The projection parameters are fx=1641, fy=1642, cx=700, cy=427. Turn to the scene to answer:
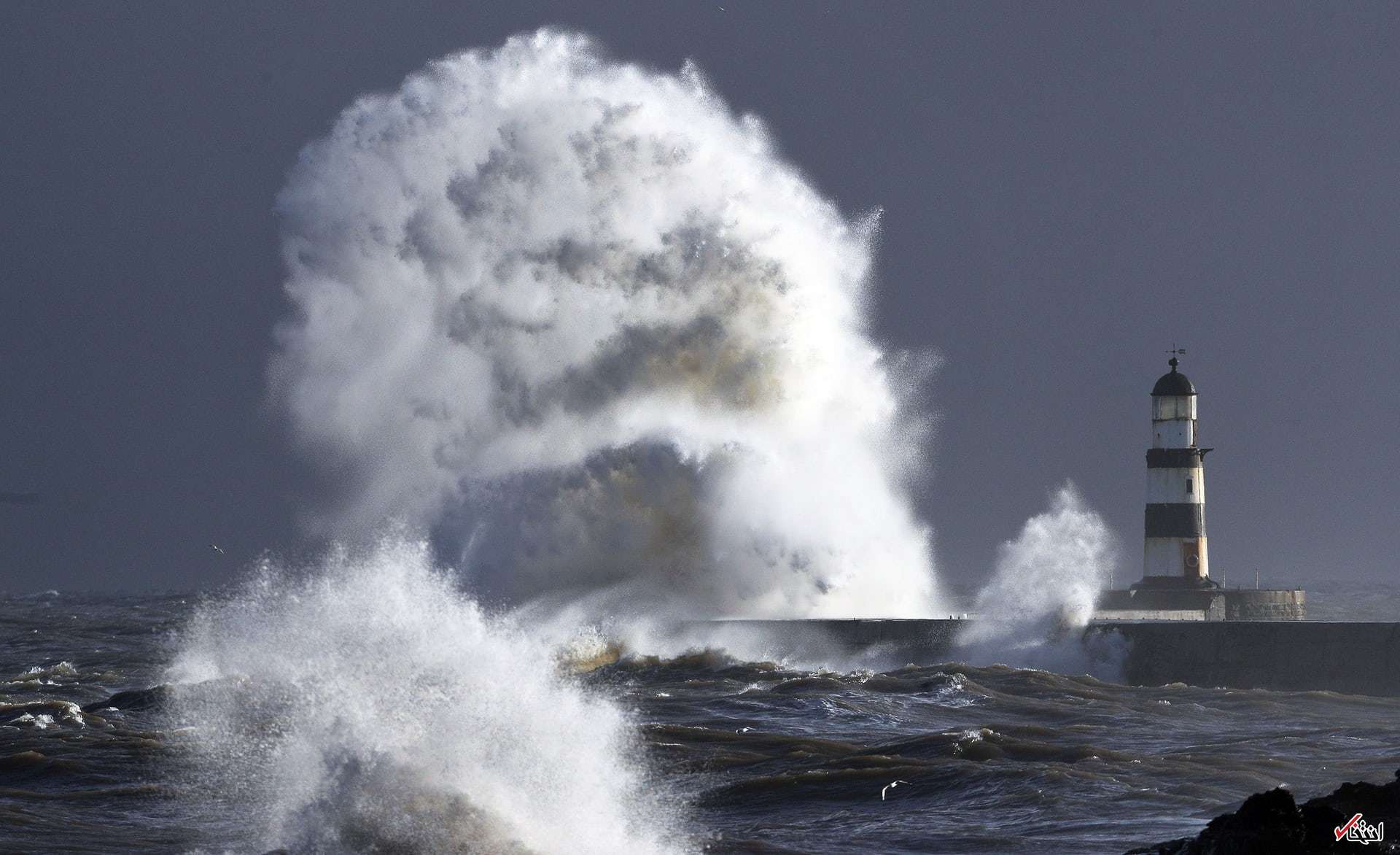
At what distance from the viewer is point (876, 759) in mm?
17375

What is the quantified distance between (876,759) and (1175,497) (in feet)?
60.9

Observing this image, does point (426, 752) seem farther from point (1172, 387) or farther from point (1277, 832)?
point (1172, 387)

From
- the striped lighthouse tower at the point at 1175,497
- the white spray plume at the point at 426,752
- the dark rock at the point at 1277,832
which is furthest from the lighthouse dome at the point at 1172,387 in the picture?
the dark rock at the point at 1277,832

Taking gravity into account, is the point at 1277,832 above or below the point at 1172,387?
below

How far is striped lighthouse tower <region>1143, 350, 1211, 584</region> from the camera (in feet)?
111

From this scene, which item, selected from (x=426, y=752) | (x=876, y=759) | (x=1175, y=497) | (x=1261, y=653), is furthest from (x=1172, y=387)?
(x=426, y=752)

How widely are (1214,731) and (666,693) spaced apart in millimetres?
8361

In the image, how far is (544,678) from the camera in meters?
16.5

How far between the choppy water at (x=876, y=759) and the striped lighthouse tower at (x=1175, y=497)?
22.3 ft

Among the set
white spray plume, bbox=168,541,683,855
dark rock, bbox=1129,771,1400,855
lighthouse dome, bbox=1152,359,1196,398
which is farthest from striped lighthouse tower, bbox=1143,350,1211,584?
dark rock, bbox=1129,771,1400,855

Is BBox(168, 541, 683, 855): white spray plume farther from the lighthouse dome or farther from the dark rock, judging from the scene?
the lighthouse dome

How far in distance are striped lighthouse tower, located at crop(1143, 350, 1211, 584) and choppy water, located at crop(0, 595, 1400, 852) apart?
681cm

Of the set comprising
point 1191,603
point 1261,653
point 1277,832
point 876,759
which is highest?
point 1191,603

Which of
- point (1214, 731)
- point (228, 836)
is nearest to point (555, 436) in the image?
point (1214, 731)
